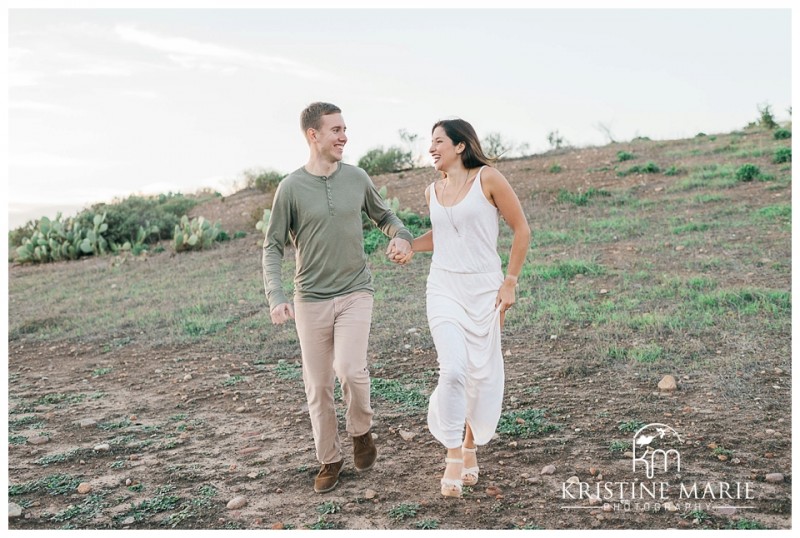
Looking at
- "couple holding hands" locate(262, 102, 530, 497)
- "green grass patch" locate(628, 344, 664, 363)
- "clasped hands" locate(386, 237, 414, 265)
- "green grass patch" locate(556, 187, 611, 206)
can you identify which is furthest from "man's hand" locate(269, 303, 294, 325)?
"green grass patch" locate(556, 187, 611, 206)

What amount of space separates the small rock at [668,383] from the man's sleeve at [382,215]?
2.42 metres

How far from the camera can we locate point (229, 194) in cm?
2153

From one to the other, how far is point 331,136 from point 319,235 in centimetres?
55

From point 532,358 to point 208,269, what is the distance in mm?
7510

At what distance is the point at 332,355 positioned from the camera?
427cm

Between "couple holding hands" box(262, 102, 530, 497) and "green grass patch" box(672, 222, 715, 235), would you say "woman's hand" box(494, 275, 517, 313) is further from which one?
"green grass patch" box(672, 222, 715, 235)

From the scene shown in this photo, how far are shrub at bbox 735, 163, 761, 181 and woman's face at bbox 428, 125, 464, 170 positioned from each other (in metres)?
11.5

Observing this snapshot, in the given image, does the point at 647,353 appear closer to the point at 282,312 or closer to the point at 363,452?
the point at 363,452

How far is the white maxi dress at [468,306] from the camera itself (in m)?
3.95

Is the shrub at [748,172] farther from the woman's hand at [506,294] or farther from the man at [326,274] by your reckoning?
the man at [326,274]

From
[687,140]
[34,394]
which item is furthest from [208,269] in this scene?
[687,140]

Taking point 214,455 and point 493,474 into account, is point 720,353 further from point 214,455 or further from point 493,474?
point 214,455

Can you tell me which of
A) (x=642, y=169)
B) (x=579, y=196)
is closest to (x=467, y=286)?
(x=579, y=196)

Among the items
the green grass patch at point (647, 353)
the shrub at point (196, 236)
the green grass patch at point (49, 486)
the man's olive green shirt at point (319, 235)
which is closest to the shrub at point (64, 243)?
the shrub at point (196, 236)
